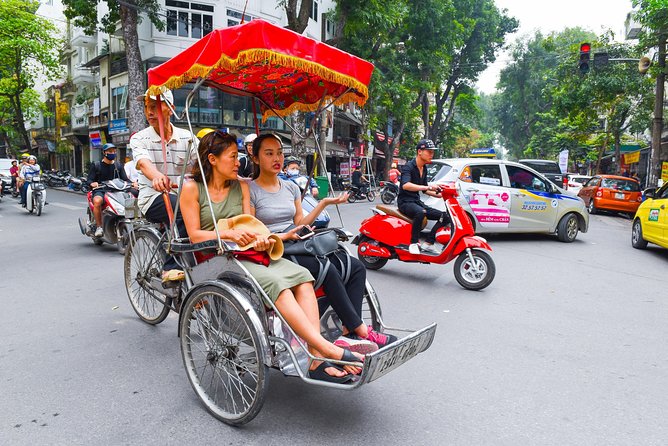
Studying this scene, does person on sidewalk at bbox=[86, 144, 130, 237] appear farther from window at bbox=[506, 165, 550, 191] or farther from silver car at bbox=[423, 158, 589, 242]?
window at bbox=[506, 165, 550, 191]

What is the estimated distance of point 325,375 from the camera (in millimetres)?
2824

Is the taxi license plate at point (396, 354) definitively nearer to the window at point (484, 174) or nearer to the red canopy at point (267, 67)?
the red canopy at point (267, 67)

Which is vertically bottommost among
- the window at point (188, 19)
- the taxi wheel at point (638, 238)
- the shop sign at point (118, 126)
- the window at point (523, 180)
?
the taxi wheel at point (638, 238)

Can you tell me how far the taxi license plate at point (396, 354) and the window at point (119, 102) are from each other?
29.4 metres

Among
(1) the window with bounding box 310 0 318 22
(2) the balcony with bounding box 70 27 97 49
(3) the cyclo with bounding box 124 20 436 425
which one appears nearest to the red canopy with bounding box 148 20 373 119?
(3) the cyclo with bounding box 124 20 436 425

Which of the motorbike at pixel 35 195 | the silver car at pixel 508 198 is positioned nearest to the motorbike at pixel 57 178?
the motorbike at pixel 35 195

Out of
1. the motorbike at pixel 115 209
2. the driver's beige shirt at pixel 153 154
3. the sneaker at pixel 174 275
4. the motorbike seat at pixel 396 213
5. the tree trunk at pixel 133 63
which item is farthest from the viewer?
the tree trunk at pixel 133 63

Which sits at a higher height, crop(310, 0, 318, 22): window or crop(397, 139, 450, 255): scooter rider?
crop(310, 0, 318, 22): window

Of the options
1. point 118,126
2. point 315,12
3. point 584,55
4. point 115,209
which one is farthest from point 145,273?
point 315,12

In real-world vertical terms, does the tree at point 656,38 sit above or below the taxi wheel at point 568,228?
above

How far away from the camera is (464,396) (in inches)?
132

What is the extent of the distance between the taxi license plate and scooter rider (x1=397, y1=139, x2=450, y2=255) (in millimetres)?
3727

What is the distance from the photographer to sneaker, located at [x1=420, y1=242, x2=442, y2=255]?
264 inches

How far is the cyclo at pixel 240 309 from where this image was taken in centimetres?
280
